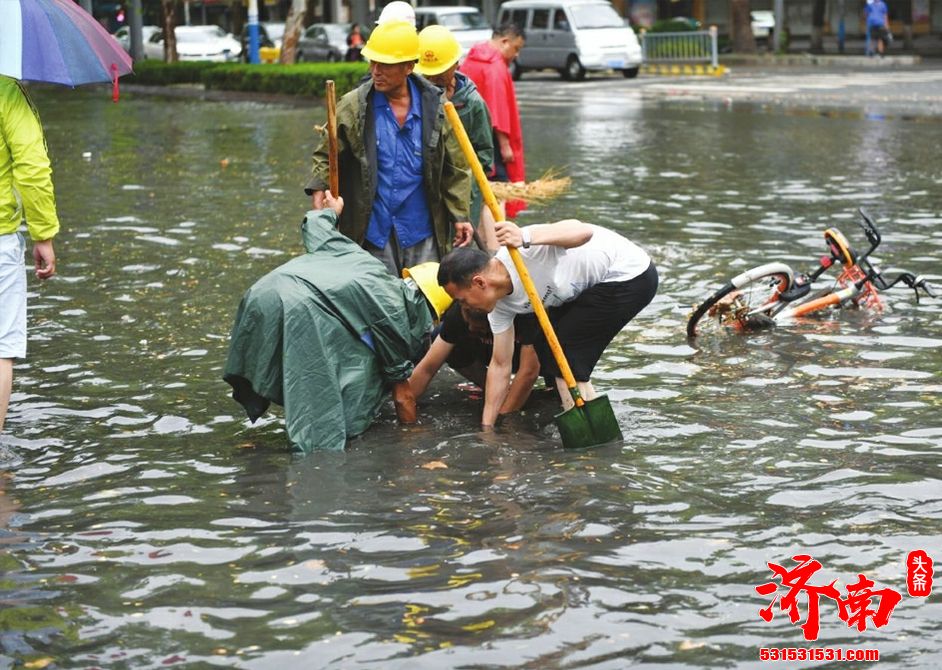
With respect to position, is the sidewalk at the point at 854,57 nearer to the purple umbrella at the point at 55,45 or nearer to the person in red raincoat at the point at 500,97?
the person in red raincoat at the point at 500,97

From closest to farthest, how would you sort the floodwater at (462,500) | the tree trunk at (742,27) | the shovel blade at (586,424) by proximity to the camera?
the floodwater at (462,500), the shovel blade at (586,424), the tree trunk at (742,27)

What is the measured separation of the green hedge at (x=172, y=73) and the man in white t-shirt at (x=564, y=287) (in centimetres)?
2961

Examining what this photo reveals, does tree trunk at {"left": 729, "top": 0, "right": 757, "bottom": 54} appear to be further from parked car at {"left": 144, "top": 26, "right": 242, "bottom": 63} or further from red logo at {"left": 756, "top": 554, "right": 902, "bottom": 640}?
red logo at {"left": 756, "top": 554, "right": 902, "bottom": 640}

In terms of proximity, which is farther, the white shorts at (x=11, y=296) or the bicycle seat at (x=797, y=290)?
the bicycle seat at (x=797, y=290)

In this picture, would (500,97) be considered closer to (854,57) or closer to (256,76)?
(256,76)

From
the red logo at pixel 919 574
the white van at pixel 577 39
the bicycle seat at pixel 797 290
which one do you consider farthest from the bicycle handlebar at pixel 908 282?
the white van at pixel 577 39

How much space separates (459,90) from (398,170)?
125 centimetres

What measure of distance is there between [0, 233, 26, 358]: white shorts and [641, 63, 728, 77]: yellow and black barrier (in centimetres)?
3005

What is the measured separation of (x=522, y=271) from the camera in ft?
21.9

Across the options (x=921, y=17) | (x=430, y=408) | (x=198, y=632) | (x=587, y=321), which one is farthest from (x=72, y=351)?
(x=921, y=17)

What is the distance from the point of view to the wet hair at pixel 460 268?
669 cm

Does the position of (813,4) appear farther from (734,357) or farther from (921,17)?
(734,357)

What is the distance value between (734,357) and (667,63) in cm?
3124

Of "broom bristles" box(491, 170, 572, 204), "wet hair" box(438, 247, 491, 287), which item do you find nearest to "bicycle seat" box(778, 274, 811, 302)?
"broom bristles" box(491, 170, 572, 204)
